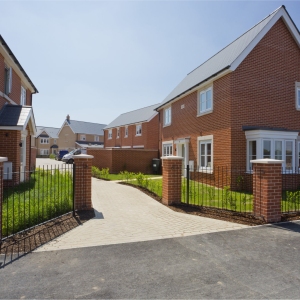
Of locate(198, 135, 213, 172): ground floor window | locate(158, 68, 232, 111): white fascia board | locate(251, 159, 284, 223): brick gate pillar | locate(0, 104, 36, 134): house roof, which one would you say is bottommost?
locate(251, 159, 284, 223): brick gate pillar

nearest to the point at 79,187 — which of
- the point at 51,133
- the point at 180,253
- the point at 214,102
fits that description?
the point at 180,253

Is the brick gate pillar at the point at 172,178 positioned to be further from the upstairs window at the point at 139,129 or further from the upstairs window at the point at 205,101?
the upstairs window at the point at 139,129

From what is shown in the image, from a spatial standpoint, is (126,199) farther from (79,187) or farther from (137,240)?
(137,240)

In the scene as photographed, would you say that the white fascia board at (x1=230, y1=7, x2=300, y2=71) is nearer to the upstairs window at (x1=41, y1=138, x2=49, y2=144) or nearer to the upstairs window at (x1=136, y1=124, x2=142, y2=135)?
the upstairs window at (x1=136, y1=124, x2=142, y2=135)

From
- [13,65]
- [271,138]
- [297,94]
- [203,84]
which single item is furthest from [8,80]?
[297,94]

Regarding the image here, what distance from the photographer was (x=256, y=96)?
1204 cm

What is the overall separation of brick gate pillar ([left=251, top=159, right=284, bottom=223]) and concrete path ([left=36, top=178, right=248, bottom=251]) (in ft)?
2.89

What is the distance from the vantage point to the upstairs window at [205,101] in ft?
44.2

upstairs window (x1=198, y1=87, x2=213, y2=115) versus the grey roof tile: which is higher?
the grey roof tile

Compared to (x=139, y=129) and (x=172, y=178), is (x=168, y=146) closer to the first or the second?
(x=139, y=129)

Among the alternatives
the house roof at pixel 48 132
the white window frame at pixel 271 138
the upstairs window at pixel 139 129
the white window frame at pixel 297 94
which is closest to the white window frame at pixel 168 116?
the white window frame at pixel 271 138

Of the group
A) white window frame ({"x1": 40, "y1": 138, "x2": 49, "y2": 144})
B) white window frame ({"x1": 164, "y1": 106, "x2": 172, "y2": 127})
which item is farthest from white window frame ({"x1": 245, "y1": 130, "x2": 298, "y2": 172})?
white window frame ({"x1": 40, "y1": 138, "x2": 49, "y2": 144})

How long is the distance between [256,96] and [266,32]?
3.22 m

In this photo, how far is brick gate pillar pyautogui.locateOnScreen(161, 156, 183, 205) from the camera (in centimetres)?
815
